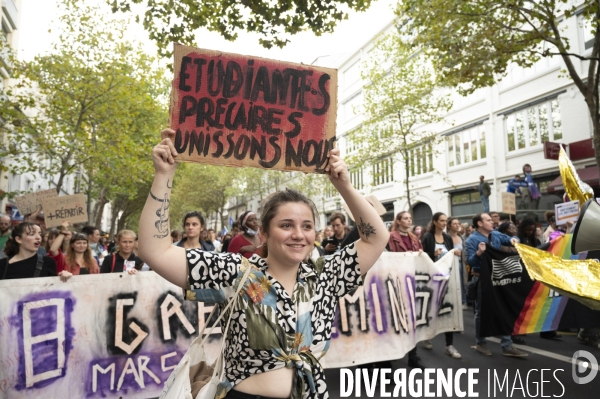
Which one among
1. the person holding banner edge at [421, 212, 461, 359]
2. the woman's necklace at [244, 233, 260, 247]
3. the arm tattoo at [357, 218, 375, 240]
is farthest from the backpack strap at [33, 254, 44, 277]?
the person holding banner edge at [421, 212, 461, 359]

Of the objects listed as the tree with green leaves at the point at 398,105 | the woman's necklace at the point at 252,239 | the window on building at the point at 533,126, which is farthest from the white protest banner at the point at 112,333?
the tree with green leaves at the point at 398,105

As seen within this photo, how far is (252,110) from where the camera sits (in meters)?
2.38

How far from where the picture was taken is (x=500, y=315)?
5949 mm

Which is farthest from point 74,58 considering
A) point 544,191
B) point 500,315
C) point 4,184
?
point 544,191

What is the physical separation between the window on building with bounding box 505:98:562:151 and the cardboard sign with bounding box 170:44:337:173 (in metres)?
19.7

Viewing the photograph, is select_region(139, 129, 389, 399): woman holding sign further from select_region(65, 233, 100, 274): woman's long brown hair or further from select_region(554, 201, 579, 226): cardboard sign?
select_region(554, 201, 579, 226): cardboard sign

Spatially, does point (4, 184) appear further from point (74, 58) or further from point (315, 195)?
point (315, 195)

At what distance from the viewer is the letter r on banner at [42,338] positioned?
3936 mm

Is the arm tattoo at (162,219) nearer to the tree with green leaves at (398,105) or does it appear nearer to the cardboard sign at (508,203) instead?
the cardboard sign at (508,203)

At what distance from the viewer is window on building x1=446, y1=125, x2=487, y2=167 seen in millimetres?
23625

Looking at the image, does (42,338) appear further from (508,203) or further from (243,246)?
(508,203)

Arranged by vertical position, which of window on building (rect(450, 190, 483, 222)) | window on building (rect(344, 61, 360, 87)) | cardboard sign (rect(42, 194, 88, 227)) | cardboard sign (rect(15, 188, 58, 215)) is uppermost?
window on building (rect(344, 61, 360, 87))

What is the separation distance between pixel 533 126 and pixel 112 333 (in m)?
20.5

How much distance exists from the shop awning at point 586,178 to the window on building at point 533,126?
7.05ft
